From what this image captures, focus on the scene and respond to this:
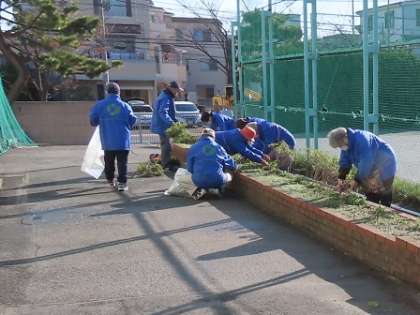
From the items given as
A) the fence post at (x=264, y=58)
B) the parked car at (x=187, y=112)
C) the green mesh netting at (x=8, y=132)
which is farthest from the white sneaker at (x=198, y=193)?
the parked car at (x=187, y=112)

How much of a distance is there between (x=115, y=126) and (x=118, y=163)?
0.57 m

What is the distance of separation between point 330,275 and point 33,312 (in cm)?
227

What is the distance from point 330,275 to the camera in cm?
468

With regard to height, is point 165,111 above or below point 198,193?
above

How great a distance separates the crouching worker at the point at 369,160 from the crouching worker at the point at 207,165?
6.32 ft

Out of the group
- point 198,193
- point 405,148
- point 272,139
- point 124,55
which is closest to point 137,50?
point 124,55

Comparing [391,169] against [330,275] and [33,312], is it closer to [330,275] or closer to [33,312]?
[330,275]

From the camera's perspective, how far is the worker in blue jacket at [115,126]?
28.6 feet

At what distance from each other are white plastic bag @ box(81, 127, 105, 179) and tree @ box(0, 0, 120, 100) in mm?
10416

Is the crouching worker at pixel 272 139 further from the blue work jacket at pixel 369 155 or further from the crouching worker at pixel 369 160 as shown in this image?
the blue work jacket at pixel 369 155

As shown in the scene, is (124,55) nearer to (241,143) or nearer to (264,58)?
(264,58)

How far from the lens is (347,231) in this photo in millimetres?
5137

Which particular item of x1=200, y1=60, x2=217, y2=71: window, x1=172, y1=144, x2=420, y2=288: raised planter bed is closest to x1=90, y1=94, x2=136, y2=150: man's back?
x1=172, y1=144, x2=420, y2=288: raised planter bed

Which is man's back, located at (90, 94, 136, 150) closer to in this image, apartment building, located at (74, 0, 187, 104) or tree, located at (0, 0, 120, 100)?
tree, located at (0, 0, 120, 100)
